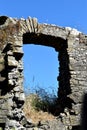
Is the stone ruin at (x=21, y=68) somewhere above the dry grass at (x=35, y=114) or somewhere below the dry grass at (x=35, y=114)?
above

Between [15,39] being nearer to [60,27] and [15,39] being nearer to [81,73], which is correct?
[60,27]

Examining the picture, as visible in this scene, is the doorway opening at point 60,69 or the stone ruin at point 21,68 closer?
the stone ruin at point 21,68

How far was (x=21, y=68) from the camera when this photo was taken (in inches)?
310

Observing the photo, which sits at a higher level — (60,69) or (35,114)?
(60,69)

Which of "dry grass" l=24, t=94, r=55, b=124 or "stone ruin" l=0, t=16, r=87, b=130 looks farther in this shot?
"dry grass" l=24, t=94, r=55, b=124

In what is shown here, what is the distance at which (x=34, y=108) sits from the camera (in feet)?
28.1

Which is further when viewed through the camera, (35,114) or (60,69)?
(60,69)

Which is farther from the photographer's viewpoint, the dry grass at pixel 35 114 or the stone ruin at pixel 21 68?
the dry grass at pixel 35 114

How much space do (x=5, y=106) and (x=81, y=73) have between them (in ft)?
7.81

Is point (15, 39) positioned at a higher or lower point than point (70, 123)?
higher

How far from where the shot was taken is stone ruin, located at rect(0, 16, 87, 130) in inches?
298

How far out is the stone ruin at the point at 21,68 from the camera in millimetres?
7562

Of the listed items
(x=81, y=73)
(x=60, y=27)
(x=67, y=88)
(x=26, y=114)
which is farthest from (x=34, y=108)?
(x=60, y=27)

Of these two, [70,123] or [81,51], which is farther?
[81,51]
